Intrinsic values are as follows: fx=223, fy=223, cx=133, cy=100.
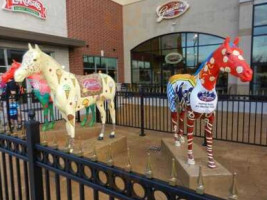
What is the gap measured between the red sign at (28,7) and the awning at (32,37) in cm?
138

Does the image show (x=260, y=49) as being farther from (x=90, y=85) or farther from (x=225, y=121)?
(x=90, y=85)

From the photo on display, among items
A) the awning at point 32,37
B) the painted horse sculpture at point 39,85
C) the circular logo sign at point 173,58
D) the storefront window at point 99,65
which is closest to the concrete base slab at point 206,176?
the painted horse sculpture at point 39,85

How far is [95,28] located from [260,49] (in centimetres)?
1072

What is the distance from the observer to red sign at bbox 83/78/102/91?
16.2 feet

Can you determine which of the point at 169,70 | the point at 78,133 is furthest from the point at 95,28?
the point at 78,133

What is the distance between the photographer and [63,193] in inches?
138

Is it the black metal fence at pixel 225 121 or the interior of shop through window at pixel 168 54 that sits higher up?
the interior of shop through window at pixel 168 54

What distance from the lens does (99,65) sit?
53.2 feet

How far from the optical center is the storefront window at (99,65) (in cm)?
1511

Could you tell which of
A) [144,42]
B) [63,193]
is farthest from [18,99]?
[144,42]

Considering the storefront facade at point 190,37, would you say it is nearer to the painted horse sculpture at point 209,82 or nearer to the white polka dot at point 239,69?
the painted horse sculpture at point 209,82

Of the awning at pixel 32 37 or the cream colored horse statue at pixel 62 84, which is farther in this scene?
the awning at pixel 32 37

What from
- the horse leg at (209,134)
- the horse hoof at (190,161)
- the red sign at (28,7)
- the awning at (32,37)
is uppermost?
the red sign at (28,7)

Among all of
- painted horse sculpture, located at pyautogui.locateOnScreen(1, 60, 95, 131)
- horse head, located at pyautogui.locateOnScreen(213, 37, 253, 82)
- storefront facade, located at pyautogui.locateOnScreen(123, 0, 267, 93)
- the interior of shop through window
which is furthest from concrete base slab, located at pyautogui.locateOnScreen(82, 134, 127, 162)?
the interior of shop through window
